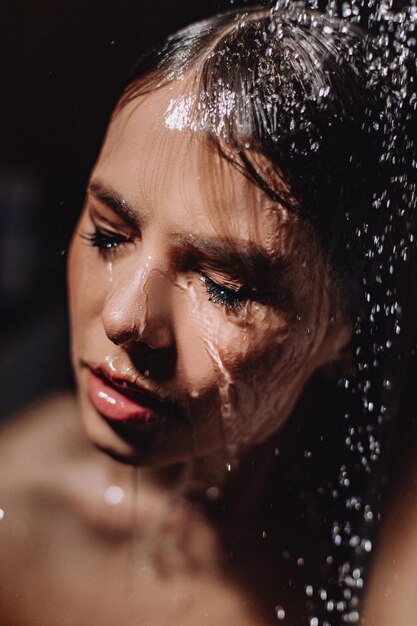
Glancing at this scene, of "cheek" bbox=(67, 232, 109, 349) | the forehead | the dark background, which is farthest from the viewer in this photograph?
the dark background

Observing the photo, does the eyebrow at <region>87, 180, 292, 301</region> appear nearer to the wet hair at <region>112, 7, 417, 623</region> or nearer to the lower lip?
the wet hair at <region>112, 7, 417, 623</region>

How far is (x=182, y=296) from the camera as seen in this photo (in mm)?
736

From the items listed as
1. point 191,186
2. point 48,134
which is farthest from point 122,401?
point 48,134

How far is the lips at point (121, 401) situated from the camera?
0.78m

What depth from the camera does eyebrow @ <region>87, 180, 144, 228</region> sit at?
2.38 feet

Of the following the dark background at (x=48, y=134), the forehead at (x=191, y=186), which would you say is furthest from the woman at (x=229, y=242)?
the dark background at (x=48, y=134)

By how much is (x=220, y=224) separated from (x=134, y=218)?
95 millimetres

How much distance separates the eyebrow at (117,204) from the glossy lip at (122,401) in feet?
0.58

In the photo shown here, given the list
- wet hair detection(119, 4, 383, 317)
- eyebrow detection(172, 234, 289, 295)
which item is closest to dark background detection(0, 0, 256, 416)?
wet hair detection(119, 4, 383, 317)

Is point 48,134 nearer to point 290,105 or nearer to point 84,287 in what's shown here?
point 84,287

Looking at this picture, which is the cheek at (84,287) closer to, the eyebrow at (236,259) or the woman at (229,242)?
the woman at (229,242)

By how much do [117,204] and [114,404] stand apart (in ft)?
0.75

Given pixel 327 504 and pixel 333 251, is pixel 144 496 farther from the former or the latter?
pixel 333 251

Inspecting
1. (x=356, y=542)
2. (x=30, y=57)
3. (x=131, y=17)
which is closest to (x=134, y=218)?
(x=131, y=17)
